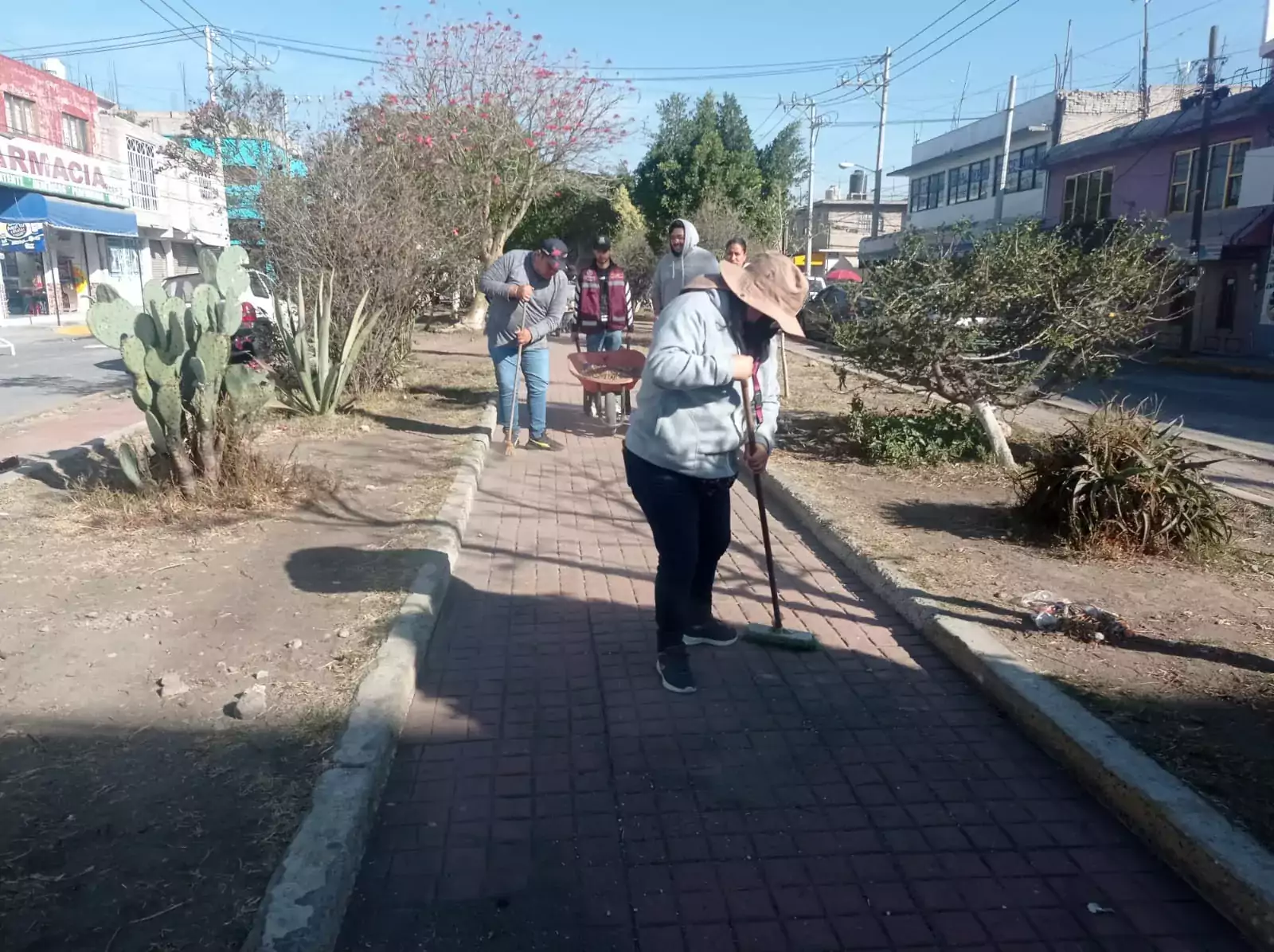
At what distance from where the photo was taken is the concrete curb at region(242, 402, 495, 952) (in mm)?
2555

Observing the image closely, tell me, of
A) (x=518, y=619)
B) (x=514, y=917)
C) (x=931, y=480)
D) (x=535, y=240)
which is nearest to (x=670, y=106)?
(x=535, y=240)

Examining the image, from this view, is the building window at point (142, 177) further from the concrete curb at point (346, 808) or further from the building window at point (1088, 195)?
the concrete curb at point (346, 808)

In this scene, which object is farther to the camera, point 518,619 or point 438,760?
point 518,619

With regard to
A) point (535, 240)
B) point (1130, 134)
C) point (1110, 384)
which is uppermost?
point (1130, 134)

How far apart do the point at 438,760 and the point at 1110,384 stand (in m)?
18.9

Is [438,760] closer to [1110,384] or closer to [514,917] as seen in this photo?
[514,917]

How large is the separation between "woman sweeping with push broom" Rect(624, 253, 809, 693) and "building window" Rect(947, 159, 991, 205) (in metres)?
40.8

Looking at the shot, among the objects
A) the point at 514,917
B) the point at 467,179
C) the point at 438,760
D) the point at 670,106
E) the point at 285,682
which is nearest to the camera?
Answer: the point at 514,917

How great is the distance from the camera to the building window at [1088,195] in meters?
29.6

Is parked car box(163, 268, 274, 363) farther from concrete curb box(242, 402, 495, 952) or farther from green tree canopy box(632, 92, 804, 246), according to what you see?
green tree canopy box(632, 92, 804, 246)

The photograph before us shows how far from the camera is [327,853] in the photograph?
2.81 metres

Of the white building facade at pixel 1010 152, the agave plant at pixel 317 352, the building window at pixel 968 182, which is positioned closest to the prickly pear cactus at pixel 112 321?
the agave plant at pixel 317 352

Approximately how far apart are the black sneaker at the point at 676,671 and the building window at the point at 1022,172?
37.2m

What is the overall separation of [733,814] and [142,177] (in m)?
39.0
